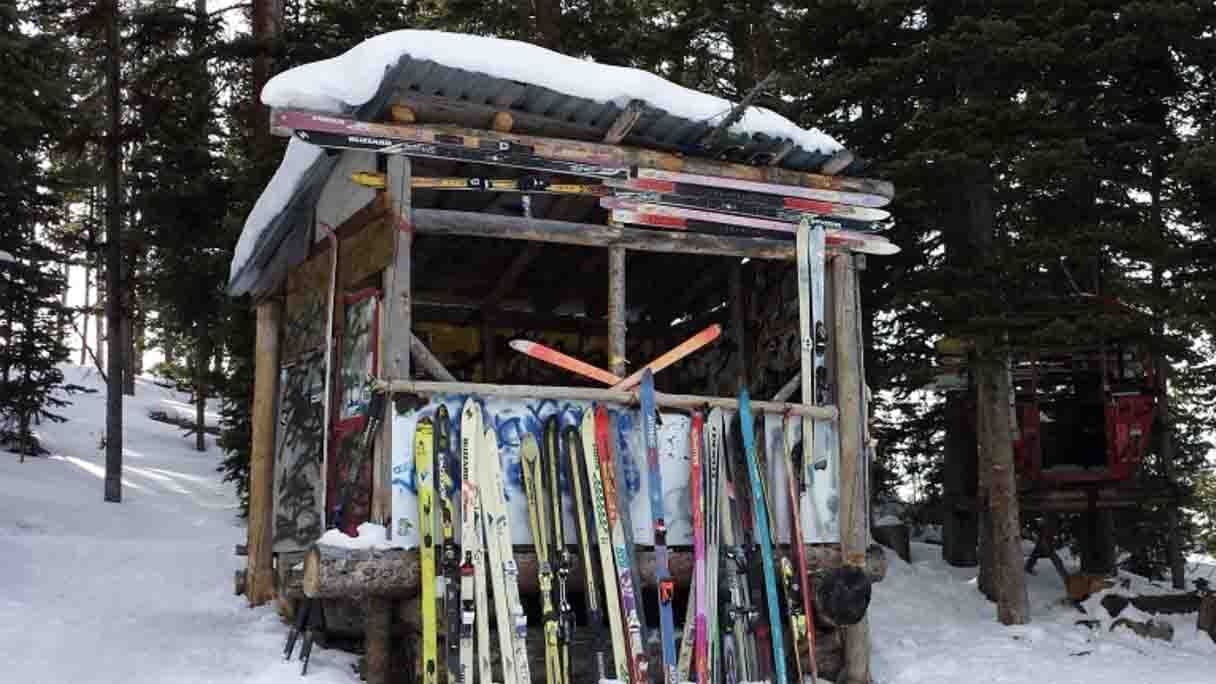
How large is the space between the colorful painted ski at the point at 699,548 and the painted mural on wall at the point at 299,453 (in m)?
3.35

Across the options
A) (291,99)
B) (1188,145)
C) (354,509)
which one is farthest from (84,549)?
(1188,145)

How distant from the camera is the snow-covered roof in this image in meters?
6.71

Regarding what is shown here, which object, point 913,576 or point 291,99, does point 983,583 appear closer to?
point 913,576

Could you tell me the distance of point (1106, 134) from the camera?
36.4 ft

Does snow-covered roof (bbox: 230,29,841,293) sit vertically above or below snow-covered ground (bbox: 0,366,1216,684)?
above

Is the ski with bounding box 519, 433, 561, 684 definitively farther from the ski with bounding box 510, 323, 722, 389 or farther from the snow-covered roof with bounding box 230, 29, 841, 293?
the snow-covered roof with bounding box 230, 29, 841, 293

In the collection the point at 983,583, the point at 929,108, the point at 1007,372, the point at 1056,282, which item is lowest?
the point at 983,583

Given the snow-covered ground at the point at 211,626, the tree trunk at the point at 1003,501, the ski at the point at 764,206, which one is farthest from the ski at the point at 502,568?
the tree trunk at the point at 1003,501

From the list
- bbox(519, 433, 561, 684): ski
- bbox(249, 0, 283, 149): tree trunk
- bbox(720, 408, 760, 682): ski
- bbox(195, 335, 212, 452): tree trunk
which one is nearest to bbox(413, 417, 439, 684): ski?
bbox(519, 433, 561, 684): ski

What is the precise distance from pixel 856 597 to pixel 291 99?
199 inches

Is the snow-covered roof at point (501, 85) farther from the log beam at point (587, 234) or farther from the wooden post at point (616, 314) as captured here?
the wooden post at point (616, 314)

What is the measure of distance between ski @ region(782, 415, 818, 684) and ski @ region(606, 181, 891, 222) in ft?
5.18

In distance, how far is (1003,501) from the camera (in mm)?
11023

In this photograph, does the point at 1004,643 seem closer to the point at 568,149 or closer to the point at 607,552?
the point at 607,552
